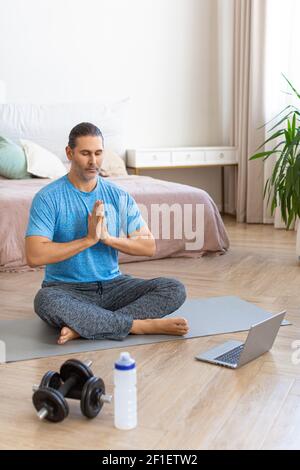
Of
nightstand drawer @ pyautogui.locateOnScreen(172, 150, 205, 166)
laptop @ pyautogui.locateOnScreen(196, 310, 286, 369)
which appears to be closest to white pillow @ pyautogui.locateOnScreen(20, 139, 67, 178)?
nightstand drawer @ pyautogui.locateOnScreen(172, 150, 205, 166)

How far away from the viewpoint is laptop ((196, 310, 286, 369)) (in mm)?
2324

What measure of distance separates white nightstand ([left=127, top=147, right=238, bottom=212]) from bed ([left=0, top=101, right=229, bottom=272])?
211mm

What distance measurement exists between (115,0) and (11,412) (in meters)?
4.32

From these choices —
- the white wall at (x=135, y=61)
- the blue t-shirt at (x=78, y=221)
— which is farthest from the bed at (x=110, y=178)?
the blue t-shirt at (x=78, y=221)

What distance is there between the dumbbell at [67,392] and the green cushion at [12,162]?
9.61 ft

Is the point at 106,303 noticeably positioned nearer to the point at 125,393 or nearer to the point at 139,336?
the point at 139,336

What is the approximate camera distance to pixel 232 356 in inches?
96.1

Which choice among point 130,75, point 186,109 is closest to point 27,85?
point 130,75

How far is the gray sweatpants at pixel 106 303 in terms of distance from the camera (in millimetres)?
2584

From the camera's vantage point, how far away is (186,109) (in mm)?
5953

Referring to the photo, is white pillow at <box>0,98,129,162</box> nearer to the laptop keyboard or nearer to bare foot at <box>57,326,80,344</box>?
bare foot at <box>57,326,80,344</box>

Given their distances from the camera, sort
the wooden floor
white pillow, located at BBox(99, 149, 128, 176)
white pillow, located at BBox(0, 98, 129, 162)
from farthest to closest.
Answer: white pillow, located at BBox(0, 98, 129, 162)
white pillow, located at BBox(99, 149, 128, 176)
the wooden floor

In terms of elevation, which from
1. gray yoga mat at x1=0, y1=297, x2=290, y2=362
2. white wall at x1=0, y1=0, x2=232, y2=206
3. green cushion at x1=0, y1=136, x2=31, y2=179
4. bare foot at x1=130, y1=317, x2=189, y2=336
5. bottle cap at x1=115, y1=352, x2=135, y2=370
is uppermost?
white wall at x1=0, y1=0, x2=232, y2=206
